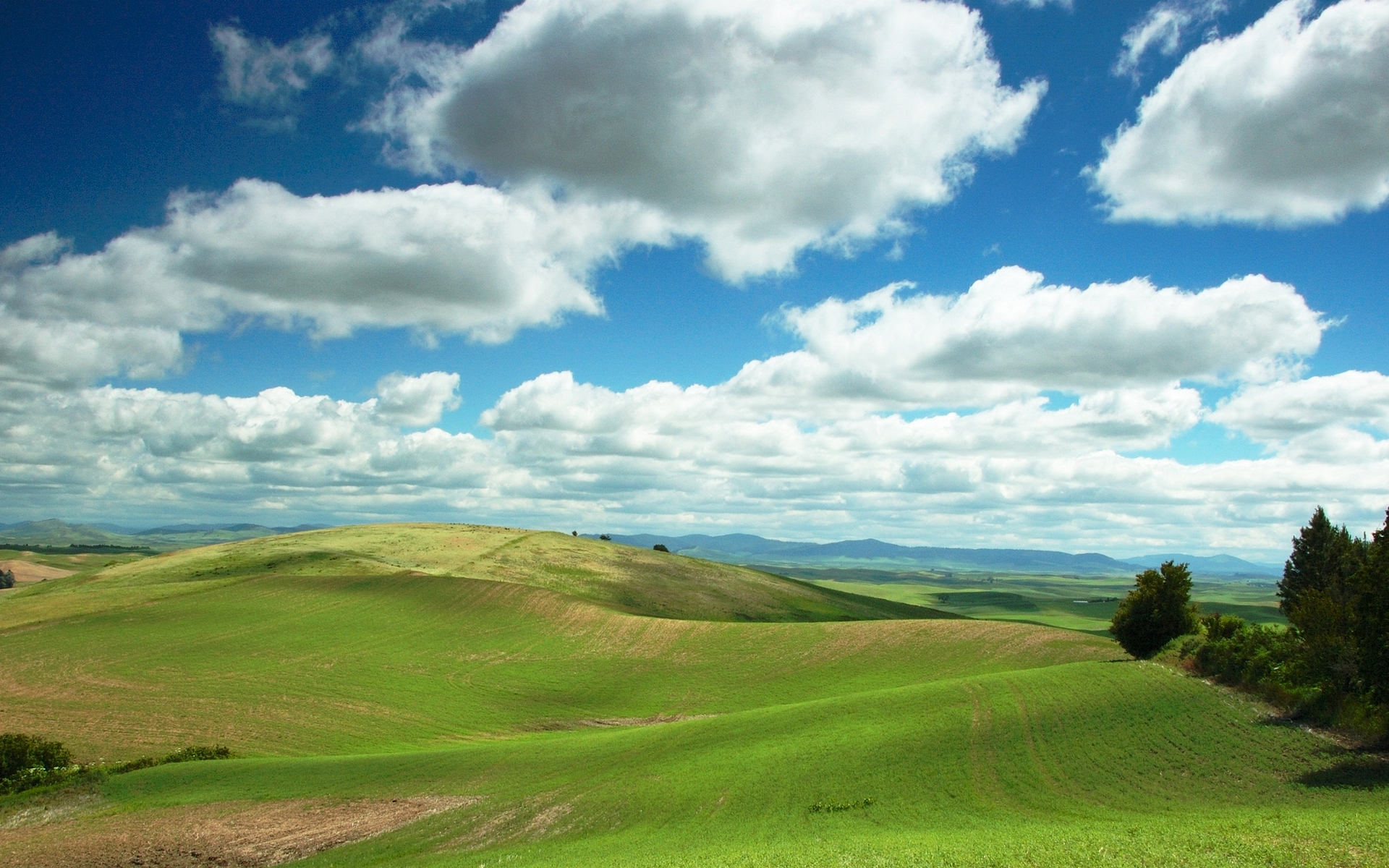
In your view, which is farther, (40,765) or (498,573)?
(498,573)

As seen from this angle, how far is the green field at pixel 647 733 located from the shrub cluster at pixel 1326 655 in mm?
2056

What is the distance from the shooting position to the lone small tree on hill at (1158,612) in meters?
51.1

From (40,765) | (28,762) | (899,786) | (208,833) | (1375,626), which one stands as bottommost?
(40,765)

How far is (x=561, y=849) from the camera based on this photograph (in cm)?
2878

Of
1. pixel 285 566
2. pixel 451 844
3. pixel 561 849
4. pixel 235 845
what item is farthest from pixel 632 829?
pixel 285 566

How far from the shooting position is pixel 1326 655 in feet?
111

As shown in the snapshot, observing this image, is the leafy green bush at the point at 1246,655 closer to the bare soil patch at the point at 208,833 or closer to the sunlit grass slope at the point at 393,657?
the sunlit grass slope at the point at 393,657

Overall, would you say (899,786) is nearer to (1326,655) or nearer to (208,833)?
(1326,655)

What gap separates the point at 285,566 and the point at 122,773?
74.0m

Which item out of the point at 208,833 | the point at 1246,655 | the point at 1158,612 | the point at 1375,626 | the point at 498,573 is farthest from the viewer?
the point at 498,573

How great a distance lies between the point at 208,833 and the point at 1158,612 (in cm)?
5556

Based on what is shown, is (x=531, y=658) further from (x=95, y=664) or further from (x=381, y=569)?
(x=381, y=569)

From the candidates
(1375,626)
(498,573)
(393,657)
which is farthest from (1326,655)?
(498,573)

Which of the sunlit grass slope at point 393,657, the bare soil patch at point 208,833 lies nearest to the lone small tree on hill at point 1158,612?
the sunlit grass slope at point 393,657
